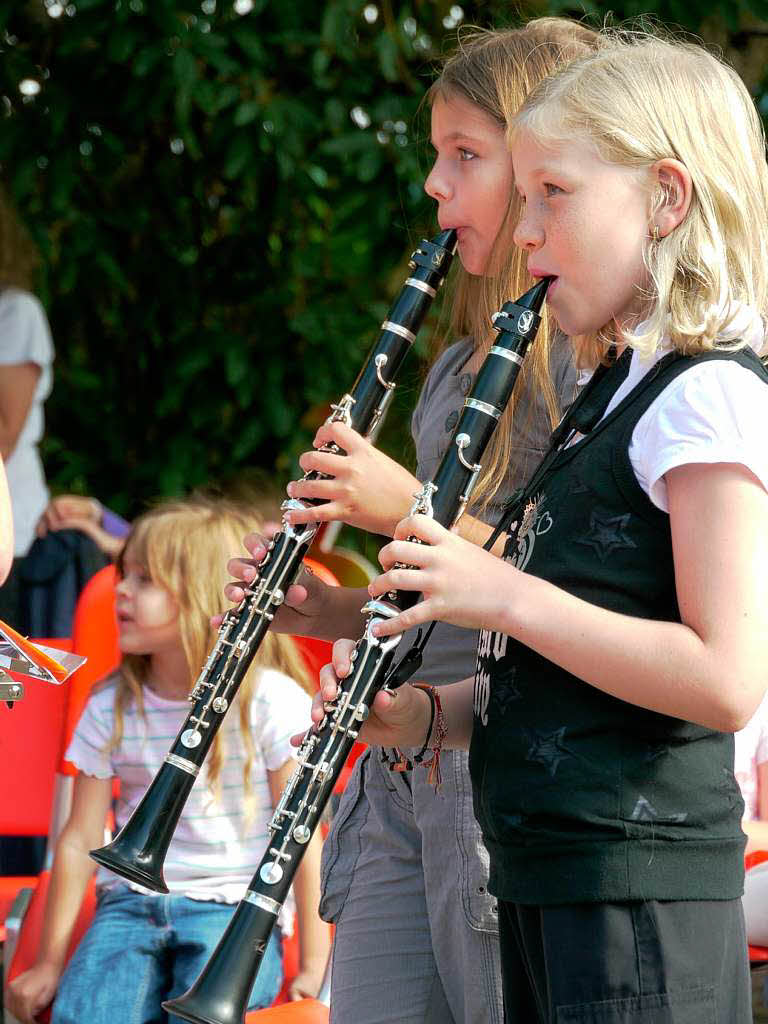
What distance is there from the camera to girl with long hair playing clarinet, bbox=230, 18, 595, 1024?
167cm

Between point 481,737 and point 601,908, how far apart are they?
21 centimetres

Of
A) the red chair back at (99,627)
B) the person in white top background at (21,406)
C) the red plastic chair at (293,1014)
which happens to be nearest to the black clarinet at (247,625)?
the red plastic chair at (293,1014)

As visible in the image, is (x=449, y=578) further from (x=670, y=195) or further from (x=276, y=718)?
(x=276, y=718)

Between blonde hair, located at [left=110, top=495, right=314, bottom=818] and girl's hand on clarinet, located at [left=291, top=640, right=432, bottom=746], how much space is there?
1154 mm

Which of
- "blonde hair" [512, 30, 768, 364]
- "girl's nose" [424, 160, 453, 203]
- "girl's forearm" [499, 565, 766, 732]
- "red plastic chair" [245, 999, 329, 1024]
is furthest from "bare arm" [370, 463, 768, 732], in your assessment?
"red plastic chair" [245, 999, 329, 1024]

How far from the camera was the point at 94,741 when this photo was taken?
107 inches

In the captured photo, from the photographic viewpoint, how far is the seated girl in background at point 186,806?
2434mm

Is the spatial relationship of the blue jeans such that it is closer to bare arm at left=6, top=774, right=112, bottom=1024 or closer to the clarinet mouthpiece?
bare arm at left=6, top=774, right=112, bottom=1024

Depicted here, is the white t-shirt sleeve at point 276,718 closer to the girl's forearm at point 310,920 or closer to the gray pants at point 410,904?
the girl's forearm at point 310,920

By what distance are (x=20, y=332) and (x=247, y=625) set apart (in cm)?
228

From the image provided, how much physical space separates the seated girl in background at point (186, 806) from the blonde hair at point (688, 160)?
1.47 metres

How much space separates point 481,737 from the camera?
1.39m

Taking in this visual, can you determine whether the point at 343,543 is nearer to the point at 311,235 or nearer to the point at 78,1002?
the point at 311,235

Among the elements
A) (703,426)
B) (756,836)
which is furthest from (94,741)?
(703,426)
